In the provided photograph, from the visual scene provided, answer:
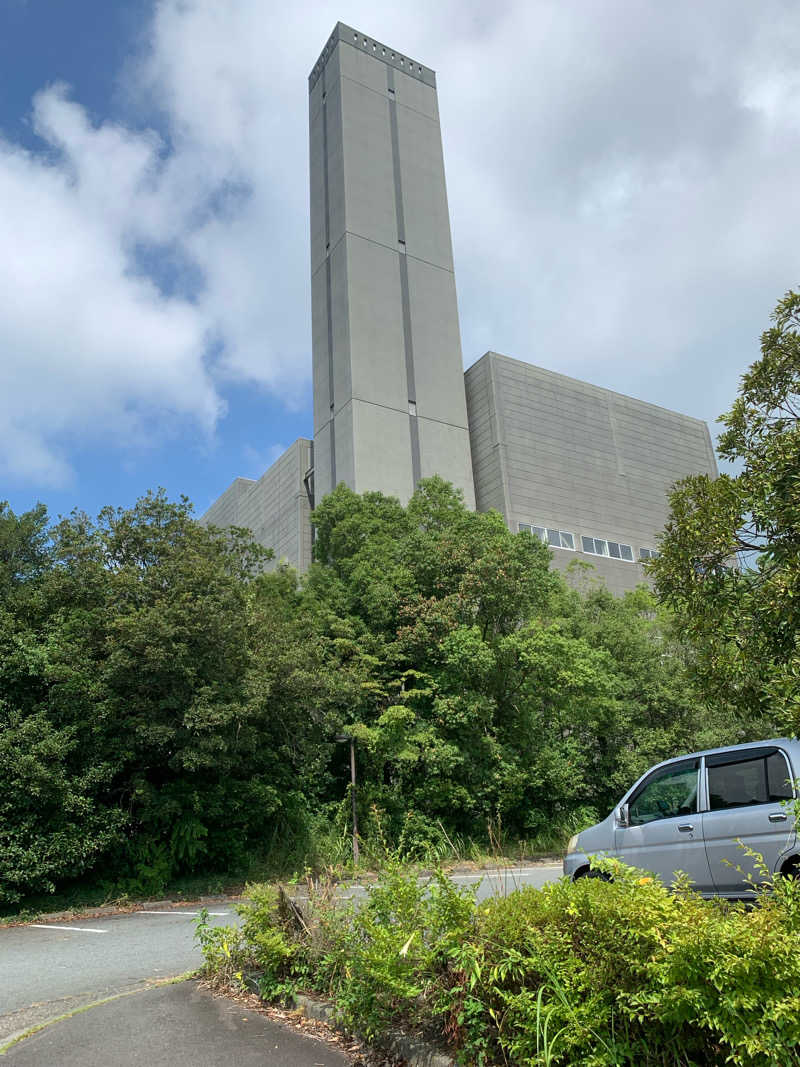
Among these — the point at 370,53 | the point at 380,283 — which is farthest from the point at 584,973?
the point at 370,53

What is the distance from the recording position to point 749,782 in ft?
22.1

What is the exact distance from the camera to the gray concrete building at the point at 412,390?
47.5 metres

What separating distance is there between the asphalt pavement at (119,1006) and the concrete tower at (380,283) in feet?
114

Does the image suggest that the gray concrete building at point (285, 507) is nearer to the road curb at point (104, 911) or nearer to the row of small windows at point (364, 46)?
the row of small windows at point (364, 46)

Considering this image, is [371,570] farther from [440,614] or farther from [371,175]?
[371,175]

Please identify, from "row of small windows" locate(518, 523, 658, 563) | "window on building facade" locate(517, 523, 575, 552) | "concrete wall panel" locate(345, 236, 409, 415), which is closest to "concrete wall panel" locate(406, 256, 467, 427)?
"concrete wall panel" locate(345, 236, 409, 415)

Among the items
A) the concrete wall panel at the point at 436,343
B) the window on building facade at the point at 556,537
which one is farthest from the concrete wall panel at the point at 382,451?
the window on building facade at the point at 556,537

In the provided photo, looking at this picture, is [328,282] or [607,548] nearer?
[328,282]

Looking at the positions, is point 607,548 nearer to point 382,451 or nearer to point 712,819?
point 382,451

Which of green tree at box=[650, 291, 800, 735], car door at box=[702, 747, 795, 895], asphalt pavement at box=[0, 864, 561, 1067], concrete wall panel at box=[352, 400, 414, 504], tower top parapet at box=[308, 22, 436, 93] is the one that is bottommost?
asphalt pavement at box=[0, 864, 561, 1067]

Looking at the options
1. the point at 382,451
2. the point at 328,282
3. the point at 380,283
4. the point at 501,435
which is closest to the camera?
the point at 382,451

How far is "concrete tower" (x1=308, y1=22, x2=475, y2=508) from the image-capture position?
46594 mm

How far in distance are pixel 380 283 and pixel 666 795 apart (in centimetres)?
4647

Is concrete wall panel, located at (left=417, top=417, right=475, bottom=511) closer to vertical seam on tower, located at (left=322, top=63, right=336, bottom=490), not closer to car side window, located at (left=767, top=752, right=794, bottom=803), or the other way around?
vertical seam on tower, located at (left=322, top=63, right=336, bottom=490)
